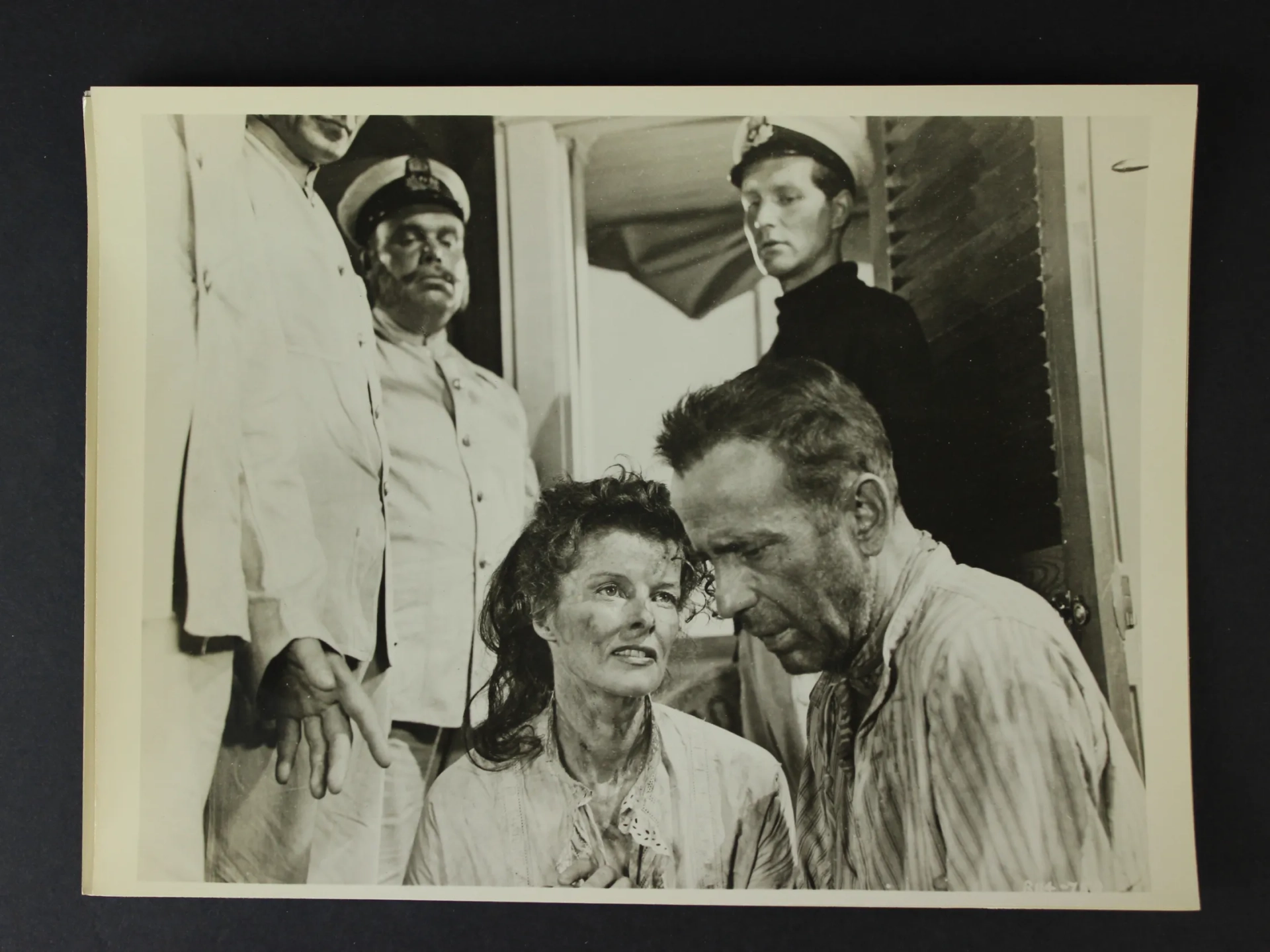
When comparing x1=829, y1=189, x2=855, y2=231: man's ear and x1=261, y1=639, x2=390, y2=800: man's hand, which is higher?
x1=829, y1=189, x2=855, y2=231: man's ear

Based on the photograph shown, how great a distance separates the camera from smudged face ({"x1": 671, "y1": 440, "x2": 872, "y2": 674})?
88 centimetres

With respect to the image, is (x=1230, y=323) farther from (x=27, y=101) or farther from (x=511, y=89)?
(x=27, y=101)

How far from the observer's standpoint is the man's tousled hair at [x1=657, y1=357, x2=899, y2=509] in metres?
0.88

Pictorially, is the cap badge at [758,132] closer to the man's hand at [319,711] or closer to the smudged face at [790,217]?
the smudged face at [790,217]

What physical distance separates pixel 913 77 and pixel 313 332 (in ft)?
2.15

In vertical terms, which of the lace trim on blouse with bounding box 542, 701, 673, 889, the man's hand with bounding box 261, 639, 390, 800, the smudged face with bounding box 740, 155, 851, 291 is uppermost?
the smudged face with bounding box 740, 155, 851, 291

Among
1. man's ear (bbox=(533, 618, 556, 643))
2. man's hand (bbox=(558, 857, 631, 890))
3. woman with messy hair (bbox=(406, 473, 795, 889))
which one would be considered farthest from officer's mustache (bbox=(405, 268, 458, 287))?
man's hand (bbox=(558, 857, 631, 890))

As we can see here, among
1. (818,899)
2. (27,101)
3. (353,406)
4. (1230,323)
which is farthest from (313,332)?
(1230,323)

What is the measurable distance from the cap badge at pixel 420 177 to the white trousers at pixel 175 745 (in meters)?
0.49

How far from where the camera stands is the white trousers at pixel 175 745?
0.89 meters

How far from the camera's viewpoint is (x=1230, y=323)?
0.93m

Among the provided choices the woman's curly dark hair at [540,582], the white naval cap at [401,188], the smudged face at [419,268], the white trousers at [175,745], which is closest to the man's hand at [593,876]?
the woman's curly dark hair at [540,582]

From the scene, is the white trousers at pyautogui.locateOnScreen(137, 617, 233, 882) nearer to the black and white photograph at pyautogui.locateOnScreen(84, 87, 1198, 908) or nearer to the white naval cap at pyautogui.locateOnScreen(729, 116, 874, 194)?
the black and white photograph at pyautogui.locateOnScreen(84, 87, 1198, 908)

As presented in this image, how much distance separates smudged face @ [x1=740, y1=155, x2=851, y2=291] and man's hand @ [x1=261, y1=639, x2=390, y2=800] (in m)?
0.57
